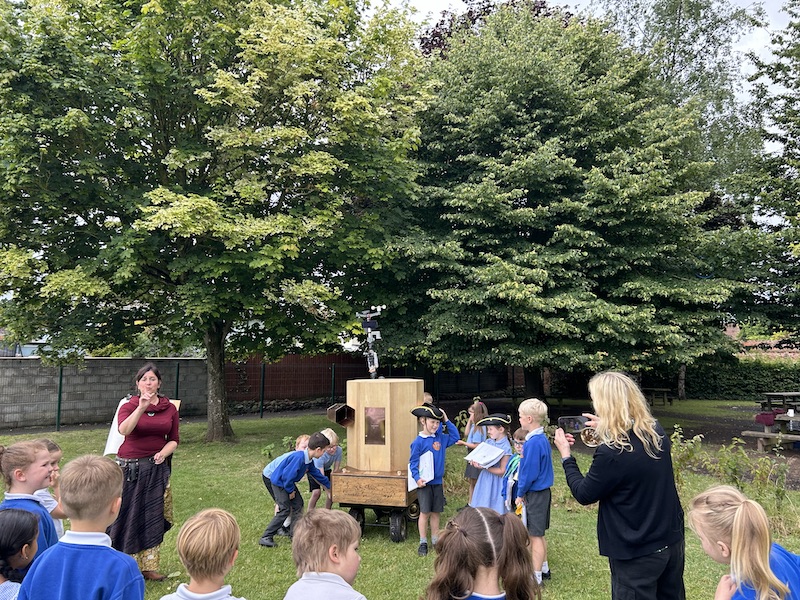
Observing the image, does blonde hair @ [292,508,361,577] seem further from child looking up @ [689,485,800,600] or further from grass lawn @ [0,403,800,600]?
grass lawn @ [0,403,800,600]

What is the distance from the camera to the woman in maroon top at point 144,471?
4.87 m

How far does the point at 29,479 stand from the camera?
3230 mm

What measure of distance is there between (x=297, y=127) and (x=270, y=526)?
319 inches

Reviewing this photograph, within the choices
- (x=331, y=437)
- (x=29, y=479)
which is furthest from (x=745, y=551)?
(x=331, y=437)

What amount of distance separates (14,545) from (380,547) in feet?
13.6

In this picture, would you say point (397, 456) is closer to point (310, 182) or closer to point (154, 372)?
point (154, 372)

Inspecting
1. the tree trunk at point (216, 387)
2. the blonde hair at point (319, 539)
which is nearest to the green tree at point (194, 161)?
the tree trunk at point (216, 387)

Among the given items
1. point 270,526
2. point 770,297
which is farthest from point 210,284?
point 770,297

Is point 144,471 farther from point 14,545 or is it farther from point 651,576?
point 651,576

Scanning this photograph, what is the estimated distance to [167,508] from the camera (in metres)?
5.30

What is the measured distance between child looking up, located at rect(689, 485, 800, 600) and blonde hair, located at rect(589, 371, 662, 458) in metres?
0.74

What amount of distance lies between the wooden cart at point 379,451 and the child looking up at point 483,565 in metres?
4.01

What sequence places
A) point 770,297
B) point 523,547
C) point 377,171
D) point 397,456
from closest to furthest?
point 523,547
point 397,456
point 377,171
point 770,297

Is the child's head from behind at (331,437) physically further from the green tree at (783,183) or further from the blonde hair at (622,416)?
the green tree at (783,183)
